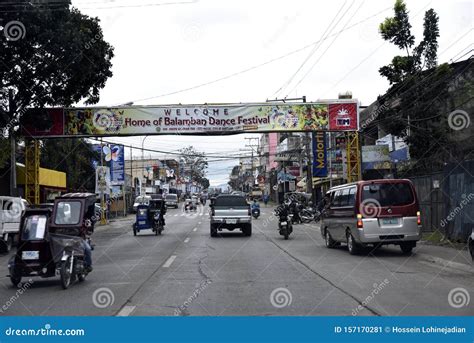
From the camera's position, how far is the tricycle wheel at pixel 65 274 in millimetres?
11131

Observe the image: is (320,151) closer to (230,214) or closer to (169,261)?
(230,214)

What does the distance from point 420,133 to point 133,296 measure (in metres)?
16.8

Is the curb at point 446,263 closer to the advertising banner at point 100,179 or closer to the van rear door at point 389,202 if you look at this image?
the van rear door at point 389,202

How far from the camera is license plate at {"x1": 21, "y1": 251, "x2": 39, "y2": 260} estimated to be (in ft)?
37.5

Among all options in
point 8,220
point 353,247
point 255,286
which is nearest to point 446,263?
point 353,247

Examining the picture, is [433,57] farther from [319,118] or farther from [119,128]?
[119,128]

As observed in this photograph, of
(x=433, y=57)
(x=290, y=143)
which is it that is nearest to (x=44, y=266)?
(x=433, y=57)

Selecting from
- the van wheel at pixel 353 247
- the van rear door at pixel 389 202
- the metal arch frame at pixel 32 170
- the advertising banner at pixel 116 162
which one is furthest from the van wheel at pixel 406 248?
the advertising banner at pixel 116 162

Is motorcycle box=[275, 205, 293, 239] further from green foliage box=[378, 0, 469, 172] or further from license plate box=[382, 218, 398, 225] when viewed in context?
license plate box=[382, 218, 398, 225]

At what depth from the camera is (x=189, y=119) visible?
29.1 m

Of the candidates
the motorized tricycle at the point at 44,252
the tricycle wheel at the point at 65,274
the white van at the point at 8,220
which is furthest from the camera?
Answer: the white van at the point at 8,220

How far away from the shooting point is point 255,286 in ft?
36.1

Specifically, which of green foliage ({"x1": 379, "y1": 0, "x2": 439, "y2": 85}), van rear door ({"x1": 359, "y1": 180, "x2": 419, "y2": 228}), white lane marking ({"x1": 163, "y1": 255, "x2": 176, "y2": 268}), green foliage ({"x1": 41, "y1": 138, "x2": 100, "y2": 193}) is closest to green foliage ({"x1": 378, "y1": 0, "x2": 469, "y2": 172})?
green foliage ({"x1": 379, "y1": 0, "x2": 439, "y2": 85})

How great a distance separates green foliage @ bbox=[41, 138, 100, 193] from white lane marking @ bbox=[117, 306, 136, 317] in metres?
42.1
